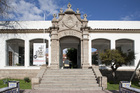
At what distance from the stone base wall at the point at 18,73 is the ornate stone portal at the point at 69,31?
244 centimetres

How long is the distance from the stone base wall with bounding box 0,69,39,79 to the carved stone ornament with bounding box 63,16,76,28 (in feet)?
19.8

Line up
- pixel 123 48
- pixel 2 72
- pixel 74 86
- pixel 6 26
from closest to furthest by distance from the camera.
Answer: pixel 74 86 < pixel 2 72 < pixel 6 26 < pixel 123 48

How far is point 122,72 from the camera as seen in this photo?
12.0 metres

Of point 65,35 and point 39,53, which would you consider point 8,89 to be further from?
point 65,35

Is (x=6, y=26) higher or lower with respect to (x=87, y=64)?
higher

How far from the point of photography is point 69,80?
9.12m

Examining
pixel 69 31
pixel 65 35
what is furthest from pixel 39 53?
pixel 69 31

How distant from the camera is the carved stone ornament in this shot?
12.1 metres

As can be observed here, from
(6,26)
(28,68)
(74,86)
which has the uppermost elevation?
(6,26)

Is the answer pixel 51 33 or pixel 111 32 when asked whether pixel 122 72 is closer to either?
pixel 111 32

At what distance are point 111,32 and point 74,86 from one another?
7.51 m

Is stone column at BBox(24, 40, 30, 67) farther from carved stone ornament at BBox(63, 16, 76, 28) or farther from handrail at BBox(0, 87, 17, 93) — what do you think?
handrail at BBox(0, 87, 17, 93)

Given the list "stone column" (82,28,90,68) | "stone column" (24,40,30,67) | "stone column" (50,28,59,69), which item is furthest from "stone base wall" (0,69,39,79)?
"stone column" (82,28,90,68)

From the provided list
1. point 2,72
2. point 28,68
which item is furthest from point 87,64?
point 2,72
